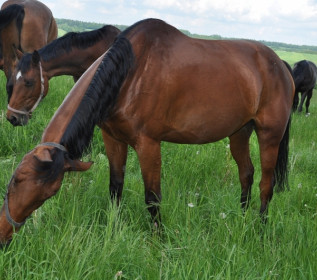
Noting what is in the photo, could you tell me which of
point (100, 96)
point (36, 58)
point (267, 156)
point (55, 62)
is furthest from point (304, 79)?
point (100, 96)

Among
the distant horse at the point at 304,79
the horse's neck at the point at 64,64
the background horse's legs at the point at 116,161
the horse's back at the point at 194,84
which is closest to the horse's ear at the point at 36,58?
the horse's neck at the point at 64,64

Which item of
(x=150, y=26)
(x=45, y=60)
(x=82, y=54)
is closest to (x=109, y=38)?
(x=82, y=54)

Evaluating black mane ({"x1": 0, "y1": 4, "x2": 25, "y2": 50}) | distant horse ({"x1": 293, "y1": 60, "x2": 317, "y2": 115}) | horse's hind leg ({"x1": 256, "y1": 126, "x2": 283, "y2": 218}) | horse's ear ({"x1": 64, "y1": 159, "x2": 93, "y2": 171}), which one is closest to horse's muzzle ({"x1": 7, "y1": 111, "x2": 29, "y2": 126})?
horse's ear ({"x1": 64, "y1": 159, "x2": 93, "y2": 171})

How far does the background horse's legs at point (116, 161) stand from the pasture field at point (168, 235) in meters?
0.15

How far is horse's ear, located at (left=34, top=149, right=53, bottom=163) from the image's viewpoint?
1969mm

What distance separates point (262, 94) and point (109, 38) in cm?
195

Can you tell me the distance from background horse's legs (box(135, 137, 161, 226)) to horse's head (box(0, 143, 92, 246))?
0.72 m

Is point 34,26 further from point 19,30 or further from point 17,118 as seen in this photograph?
point 17,118

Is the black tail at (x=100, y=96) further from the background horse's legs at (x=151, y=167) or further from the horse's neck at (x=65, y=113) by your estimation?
the background horse's legs at (x=151, y=167)

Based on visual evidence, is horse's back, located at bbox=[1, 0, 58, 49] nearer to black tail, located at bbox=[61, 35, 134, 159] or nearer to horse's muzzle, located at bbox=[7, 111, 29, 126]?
horse's muzzle, located at bbox=[7, 111, 29, 126]

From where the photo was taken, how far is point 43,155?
2002mm

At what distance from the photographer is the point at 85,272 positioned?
2.12m

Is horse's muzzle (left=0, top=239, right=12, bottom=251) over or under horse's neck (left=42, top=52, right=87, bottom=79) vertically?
under

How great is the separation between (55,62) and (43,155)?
2.58 m
